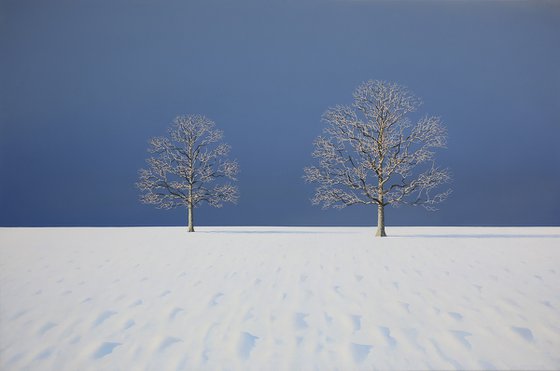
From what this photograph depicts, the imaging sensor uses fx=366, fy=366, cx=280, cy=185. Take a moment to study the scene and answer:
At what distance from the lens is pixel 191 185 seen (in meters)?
25.8

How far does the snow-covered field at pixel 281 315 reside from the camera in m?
4.62

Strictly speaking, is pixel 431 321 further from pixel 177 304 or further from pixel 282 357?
pixel 177 304

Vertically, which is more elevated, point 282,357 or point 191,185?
point 191,185

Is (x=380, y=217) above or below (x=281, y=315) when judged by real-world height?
above

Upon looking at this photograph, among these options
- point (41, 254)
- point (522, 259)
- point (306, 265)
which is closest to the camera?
point (306, 265)

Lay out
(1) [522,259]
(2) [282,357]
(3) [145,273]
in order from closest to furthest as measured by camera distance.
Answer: (2) [282,357], (3) [145,273], (1) [522,259]

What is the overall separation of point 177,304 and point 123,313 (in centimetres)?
92

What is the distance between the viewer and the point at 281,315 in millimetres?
6090

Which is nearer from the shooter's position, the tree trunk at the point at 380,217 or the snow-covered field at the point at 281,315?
the snow-covered field at the point at 281,315

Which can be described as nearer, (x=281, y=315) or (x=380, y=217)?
(x=281, y=315)

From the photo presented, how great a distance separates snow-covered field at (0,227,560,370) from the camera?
462 centimetres

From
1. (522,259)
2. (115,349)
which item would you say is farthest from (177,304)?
(522,259)

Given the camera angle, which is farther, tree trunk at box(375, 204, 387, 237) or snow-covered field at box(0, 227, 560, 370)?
tree trunk at box(375, 204, 387, 237)

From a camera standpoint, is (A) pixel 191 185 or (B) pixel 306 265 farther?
(A) pixel 191 185
